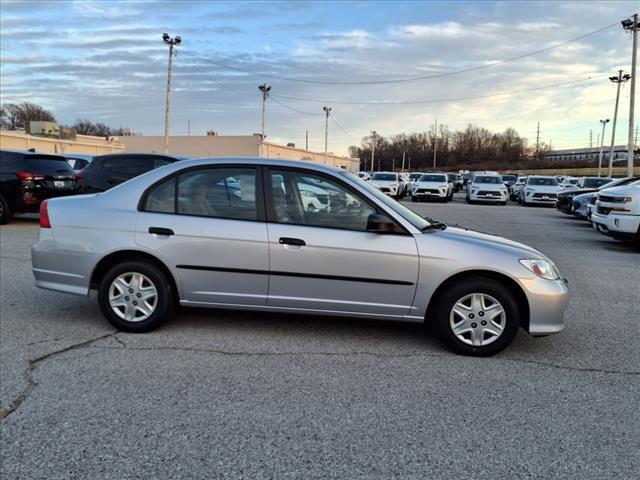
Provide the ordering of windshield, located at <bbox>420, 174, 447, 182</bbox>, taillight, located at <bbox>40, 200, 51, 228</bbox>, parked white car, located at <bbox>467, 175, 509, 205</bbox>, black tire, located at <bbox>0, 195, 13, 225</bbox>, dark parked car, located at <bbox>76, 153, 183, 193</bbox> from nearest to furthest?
1. taillight, located at <bbox>40, 200, 51, 228</bbox>
2. dark parked car, located at <bbox>76, 153, 183, 193</bbox>
3. black tire, located at <bbox>0, 195, 13, 225</bbox>
4. parked white car, located at <bbox>467, 175, 509, 205</bbox>
5. windshield, located at <bbox>420, 174, 447, 182</bbox>

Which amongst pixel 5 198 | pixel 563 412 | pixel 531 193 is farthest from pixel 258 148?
pixel 563 412

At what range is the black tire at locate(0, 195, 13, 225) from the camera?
11859 millimetres

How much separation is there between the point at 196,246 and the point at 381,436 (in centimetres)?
237

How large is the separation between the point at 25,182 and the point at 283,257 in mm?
9775

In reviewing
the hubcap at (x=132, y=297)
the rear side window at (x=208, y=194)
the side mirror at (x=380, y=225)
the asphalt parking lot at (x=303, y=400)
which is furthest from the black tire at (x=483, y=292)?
the hubcap at (x=132, y=297)

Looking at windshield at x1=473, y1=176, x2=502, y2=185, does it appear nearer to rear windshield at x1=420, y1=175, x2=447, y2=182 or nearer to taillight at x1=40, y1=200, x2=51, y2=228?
rear windshield at x1=420, y1=175, x2=447, y2=182

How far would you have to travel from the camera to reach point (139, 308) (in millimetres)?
4691

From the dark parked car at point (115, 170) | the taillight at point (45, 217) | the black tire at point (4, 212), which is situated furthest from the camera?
the black tire at point (4, 212)

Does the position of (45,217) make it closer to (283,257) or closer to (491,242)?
(283,257)

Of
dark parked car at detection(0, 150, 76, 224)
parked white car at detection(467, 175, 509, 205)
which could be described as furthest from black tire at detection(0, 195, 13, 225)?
parked white car at detection(467, 175, 509, 205)

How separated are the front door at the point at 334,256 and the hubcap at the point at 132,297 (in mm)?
1138

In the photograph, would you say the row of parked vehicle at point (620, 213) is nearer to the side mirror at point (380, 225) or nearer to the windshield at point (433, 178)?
the side mirror at point (380, 225)

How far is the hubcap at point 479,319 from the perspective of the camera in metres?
4.29

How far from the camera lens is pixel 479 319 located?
4.29 metres
